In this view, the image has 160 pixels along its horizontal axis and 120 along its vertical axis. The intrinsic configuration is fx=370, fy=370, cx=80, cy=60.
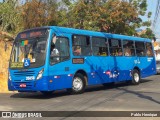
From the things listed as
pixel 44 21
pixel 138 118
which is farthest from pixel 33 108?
pixel 44 21

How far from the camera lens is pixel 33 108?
38.8 ft

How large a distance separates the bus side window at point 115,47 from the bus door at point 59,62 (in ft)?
12.9

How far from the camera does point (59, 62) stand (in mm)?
15172

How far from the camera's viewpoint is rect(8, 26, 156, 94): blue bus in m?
14.6

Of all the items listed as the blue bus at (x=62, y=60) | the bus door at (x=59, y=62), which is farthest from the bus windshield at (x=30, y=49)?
the bus door at (x=59, y=62)

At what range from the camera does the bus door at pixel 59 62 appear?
1474 cm

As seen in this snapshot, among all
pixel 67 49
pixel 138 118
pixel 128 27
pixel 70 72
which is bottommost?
pixel 138 118

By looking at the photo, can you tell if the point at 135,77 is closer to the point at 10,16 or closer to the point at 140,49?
the point at 140,49

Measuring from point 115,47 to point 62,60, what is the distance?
5101 mm

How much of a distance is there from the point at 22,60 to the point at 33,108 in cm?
375

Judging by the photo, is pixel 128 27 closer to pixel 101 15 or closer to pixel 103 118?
pixel 101 15

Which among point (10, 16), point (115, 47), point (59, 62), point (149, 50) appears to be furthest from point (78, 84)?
point (10, 16)

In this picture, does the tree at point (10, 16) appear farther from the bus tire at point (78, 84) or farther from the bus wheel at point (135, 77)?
the bus tire at point (78, 84)

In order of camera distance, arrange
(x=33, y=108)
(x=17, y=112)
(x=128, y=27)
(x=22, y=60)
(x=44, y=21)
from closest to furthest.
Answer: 1. (x=17, y=112)
2. (x=33, y=108)
3. (x=22, y=60)
4. (x=44, y=21)
5. (x=128, y=27)
